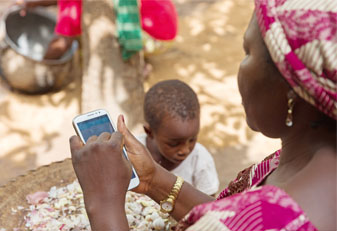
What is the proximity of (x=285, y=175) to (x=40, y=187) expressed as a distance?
1299 millimetres

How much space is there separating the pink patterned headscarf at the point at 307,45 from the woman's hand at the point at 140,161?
2.80 ft

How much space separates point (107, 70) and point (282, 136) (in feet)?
9.36

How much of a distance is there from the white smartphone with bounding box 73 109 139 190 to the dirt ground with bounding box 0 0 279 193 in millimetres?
2296

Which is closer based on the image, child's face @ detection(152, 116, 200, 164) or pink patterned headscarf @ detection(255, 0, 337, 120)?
pink patterned headscarf @ detection(255, 0, 337, 120)

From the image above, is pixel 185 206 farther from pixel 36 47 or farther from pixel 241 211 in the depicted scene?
pixel 36 47

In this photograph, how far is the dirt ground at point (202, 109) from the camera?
4363 mm

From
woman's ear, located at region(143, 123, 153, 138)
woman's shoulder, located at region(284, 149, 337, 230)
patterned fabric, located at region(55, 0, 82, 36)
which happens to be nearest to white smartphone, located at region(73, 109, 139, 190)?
woman's shoulder, located at region(284, 149, 337, 230)

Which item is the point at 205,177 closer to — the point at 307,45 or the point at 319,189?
the point at 319,189

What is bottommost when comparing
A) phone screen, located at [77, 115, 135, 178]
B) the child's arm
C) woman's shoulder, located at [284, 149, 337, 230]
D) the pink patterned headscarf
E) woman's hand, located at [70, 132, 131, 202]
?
the child's arm

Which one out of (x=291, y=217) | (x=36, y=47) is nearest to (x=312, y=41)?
(x=291, y=217)

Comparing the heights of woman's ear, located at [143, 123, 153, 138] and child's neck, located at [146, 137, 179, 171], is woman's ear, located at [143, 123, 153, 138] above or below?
above

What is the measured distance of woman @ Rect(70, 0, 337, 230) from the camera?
111 centimetres

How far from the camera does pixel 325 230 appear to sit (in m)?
1.15

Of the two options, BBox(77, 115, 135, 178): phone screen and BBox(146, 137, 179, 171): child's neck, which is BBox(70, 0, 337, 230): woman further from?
BBox(146, 137, 179, 171): child's neck
